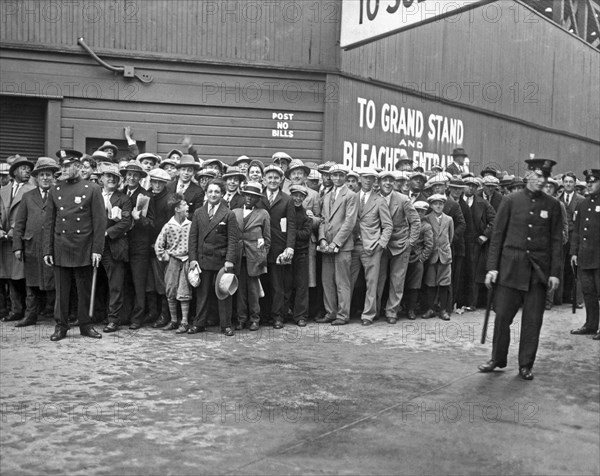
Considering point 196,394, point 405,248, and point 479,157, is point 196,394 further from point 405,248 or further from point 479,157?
point 479,157

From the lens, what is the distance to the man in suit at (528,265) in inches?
312

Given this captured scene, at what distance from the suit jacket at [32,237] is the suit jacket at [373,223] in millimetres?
4148

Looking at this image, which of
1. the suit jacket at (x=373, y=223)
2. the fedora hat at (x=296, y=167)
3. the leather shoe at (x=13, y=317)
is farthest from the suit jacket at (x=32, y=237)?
the suit jacket at (x=373, y=223)

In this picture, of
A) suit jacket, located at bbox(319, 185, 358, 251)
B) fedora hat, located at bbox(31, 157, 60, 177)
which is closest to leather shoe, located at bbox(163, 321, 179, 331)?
suit jacket, located at bbox(319, 185, 358, 251)

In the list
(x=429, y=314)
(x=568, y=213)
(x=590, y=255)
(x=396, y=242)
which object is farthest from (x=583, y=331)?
(x=568, y=213)

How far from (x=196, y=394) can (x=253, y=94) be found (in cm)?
1053

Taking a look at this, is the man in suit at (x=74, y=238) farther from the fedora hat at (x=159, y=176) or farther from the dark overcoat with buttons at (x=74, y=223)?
the fedora hat at (x=159, y=176)

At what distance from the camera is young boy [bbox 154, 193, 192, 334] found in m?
9.99

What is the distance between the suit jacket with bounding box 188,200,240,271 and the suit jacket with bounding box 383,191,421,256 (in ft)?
8.11

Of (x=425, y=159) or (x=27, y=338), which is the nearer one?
(x=27, y=338)

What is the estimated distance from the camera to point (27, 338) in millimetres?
9211

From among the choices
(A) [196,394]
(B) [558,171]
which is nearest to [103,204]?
(A) [196,394]

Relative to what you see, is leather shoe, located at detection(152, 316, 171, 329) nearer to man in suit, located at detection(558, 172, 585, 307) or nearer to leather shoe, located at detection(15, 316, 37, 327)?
leather shoe, located at detection(15, 316, 37, 327)

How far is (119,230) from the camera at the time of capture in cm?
989
